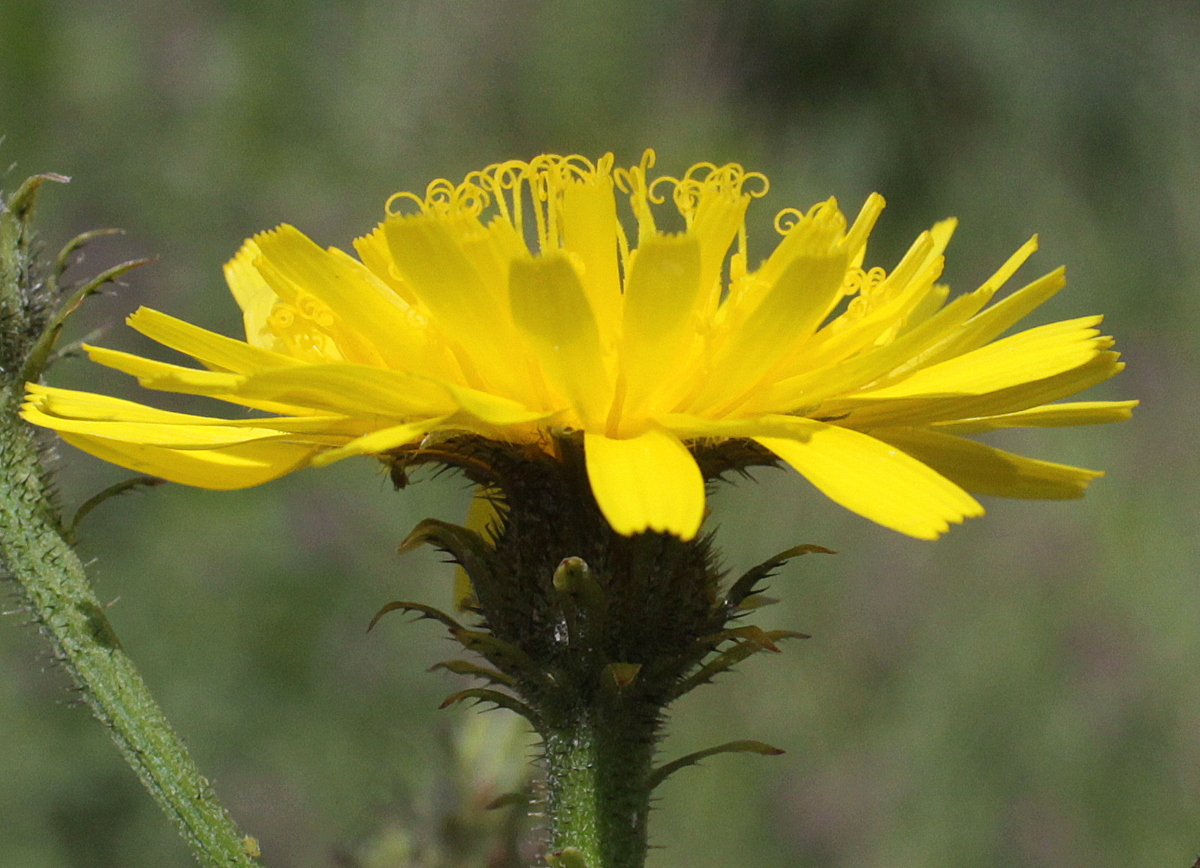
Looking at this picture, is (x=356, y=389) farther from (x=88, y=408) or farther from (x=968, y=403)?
(x=968, y=403)

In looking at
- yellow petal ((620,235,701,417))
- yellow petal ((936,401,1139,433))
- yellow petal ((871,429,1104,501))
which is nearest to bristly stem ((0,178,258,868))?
yellow petal ((620,235,701,417))

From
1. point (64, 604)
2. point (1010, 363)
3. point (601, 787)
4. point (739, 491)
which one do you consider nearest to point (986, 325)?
point (1010, 363)

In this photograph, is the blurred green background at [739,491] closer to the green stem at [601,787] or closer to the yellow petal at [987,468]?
the green stem at [601,787]

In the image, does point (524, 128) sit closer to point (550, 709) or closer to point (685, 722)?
point (685, 722)

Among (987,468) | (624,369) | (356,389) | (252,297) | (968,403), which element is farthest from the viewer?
(252,297)

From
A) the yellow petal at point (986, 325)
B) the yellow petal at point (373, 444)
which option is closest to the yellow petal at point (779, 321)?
the yellow petal at point (986, 325)

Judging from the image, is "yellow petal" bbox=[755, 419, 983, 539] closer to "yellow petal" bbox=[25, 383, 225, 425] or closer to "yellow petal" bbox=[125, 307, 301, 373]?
"yellow petal" bbox=[125, 307, 301, 373]
